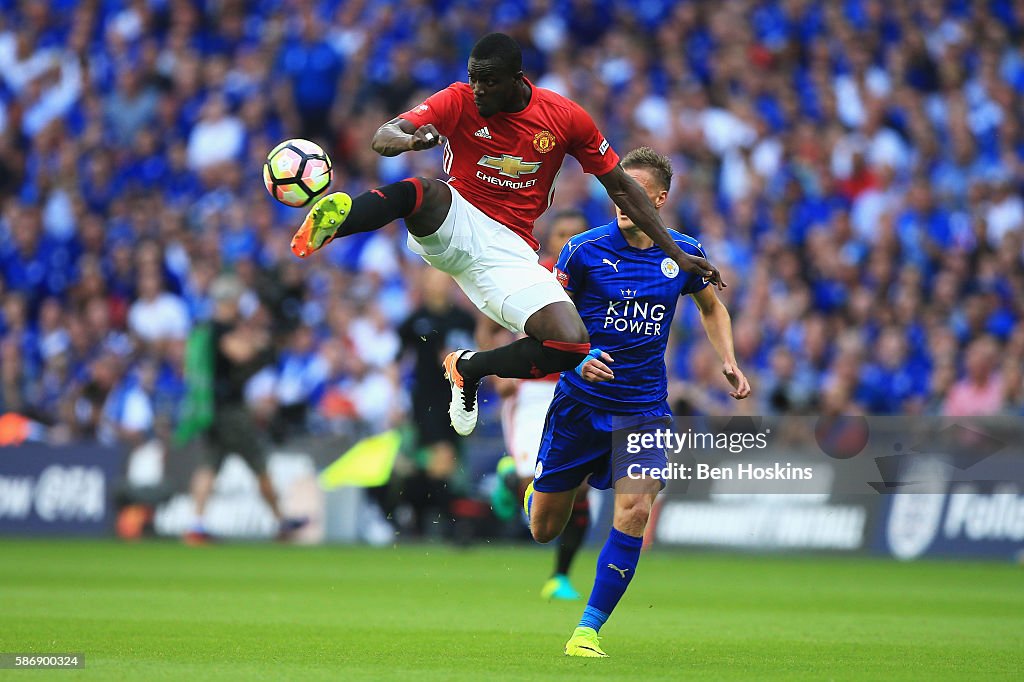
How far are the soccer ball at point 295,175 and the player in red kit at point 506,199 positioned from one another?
31cm

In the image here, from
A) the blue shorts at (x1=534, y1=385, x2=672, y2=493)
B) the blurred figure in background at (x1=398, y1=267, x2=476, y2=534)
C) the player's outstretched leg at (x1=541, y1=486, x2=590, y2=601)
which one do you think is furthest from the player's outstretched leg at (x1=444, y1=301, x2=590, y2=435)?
the blurred figure in background at (x1=398, y1=267, x2=476, y2=534)

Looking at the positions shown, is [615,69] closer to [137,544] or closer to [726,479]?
[726,479]

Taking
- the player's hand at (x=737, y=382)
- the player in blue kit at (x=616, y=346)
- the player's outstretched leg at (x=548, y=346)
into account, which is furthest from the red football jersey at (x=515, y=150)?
the player's hand at (x=737, y=382)

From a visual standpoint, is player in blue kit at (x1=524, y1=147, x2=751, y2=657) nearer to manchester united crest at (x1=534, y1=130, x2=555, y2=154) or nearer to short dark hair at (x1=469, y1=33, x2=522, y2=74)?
manchester united crest at (x1=534, y1=130, x2=555, y2=154)

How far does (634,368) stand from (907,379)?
923cm

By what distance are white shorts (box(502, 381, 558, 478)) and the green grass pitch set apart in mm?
1051

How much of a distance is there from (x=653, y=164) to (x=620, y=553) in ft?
7.59

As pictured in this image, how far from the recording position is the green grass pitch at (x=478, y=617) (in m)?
7.68

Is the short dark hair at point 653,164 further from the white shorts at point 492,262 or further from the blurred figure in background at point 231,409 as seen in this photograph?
the blurred figure in background at point 231,409

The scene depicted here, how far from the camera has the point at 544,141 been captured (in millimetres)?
8664

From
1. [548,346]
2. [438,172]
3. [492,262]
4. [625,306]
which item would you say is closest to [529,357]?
[548,346]

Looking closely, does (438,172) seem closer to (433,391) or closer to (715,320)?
(433,391)

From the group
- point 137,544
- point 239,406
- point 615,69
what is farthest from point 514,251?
point 615,69

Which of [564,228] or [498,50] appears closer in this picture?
[498,50]
